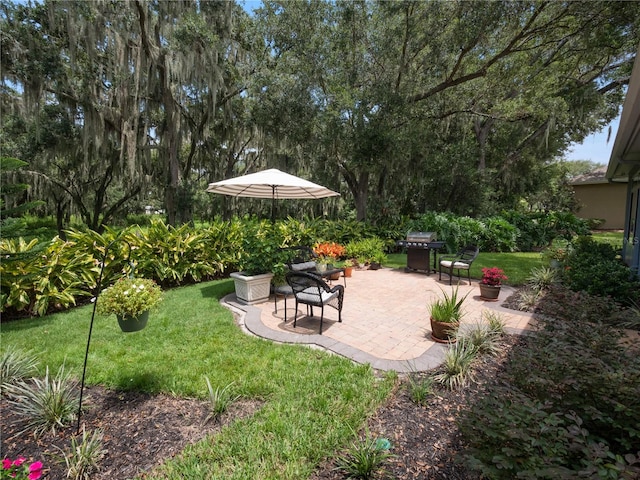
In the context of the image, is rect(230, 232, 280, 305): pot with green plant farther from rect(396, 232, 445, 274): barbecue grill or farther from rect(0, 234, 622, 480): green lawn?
rect(396, 232, 445, 274): barbecue grill

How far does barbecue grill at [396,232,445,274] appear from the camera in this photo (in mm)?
7027

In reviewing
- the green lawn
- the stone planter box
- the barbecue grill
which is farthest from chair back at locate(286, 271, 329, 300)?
the barbecue grill

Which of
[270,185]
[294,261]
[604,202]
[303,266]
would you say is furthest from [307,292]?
[604,202]

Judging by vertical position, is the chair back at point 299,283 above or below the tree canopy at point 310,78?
below

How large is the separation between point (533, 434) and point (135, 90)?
13346 millimetres

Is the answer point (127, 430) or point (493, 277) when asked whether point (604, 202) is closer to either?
Result: point (493, 277)

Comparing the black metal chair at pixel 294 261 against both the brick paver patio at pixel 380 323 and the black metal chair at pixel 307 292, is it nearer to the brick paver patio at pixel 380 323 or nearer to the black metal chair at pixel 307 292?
the brick paver patio at pixel 380 323

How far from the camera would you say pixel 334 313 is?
4.52m

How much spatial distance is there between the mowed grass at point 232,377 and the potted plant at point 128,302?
741 millimetres

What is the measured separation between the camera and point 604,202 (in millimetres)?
19484

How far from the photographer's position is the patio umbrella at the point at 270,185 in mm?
4953

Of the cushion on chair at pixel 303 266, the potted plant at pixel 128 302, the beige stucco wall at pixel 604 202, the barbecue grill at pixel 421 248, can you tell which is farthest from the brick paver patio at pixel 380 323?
the beige stucco wall at pixel 604 202

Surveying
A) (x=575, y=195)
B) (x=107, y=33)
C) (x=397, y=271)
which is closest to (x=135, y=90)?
(x=107, y=33)

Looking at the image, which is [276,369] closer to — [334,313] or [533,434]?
[334,313]
